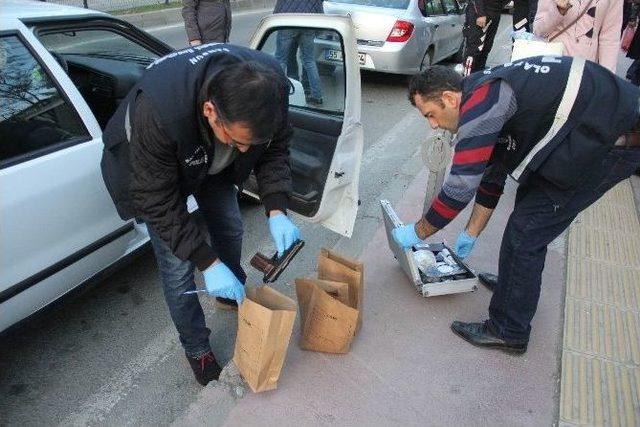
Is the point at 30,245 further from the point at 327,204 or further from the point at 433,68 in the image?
the point at 433,68

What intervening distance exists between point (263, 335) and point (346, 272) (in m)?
0.60

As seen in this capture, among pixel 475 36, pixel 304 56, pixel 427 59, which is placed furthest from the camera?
pixel 427 59

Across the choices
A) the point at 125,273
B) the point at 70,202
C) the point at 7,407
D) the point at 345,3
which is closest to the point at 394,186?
the point at 125,273

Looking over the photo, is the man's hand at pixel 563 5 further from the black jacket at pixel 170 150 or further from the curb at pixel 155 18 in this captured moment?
the curb at pixel 155 18

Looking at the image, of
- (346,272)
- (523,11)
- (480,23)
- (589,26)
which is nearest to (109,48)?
(346,272)

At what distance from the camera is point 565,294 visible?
8.90 ft

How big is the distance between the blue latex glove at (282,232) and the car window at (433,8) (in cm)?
559

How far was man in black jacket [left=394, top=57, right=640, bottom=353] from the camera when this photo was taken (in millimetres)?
1733

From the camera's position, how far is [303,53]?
308 centimetres

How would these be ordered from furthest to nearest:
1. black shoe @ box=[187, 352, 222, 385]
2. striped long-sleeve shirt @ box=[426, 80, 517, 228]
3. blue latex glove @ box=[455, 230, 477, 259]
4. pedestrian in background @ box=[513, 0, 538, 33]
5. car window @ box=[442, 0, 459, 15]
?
1. car window @ box=[442, 0, 459, 15]
2. pedestrian in background @ box=[513, 0, 538, 33]
3. blue latex glove @ box=[455, 230, 477, 259]
4. black shoe @ box=[187, 352, 222, 385]
5. striped long-sleeve shirt @ box=[426, 80, 517, 228]

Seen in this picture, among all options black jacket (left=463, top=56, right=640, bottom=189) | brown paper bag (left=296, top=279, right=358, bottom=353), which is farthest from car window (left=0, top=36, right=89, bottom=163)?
black jacket (left=463, top=56, right=640, bottom=189)

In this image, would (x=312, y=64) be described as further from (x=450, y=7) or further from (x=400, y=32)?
(x=450, y=7)

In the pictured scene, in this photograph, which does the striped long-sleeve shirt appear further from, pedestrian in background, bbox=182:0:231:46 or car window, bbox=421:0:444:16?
car window, bbox=421:0:444:16

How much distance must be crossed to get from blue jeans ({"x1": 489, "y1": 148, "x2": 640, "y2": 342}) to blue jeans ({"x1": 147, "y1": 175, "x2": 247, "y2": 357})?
1.22 meters
